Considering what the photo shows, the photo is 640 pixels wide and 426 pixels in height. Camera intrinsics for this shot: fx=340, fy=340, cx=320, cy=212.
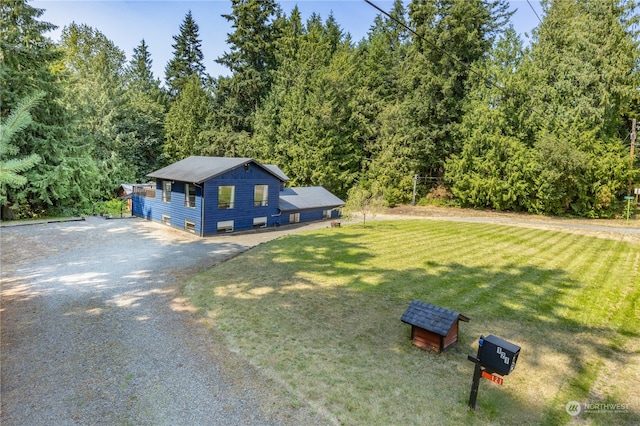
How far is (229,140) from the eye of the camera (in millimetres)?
38969

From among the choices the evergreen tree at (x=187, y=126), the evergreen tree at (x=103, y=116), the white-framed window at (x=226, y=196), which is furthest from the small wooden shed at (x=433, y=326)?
the evergreen tree at (x=187, y=126)

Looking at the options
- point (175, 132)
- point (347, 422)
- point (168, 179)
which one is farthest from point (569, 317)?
point (175, 132)

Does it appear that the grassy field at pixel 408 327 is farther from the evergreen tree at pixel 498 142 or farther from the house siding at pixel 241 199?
the evergreen tree at pixel 498 142

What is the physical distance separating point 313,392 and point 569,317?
312 inches

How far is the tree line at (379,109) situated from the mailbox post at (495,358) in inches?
700

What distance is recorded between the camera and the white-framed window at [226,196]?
19391 millimetres

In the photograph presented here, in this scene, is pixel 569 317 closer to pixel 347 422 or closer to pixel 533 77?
pixel 347 422

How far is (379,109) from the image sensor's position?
36438 mm

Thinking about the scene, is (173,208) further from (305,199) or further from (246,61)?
(246,61)

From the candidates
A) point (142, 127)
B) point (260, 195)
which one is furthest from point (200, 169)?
point (142, 127)

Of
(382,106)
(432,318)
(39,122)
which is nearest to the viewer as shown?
(432,318)

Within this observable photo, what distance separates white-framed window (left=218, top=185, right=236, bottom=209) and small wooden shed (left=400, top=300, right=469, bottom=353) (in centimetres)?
1426

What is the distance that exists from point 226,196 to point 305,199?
7.45 m

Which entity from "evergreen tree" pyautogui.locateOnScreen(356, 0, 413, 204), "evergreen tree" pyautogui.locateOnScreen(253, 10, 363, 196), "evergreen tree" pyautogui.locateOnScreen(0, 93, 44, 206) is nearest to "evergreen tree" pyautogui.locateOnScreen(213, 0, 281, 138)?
"evergreen tree" pyautogui.locateOnScreen(253, 10, 363, 196)
